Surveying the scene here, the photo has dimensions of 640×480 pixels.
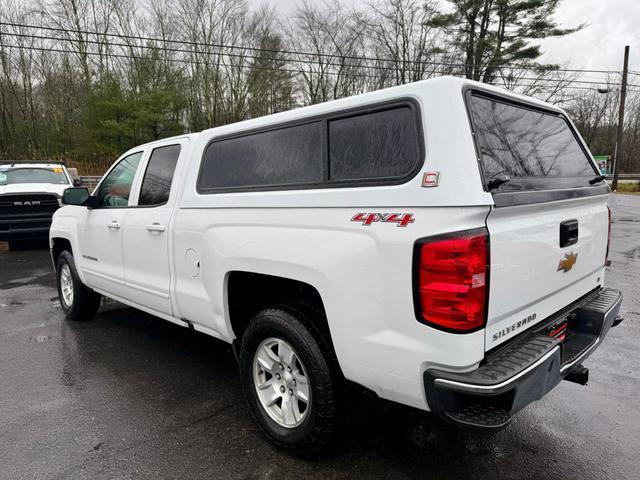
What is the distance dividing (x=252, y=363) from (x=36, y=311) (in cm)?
431

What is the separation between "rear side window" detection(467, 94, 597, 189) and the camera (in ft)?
7.15

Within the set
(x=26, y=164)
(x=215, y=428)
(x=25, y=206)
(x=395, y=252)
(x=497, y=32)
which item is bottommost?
(x=215, y=428)

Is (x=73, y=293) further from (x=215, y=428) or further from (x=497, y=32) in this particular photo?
(x=497, y=32)

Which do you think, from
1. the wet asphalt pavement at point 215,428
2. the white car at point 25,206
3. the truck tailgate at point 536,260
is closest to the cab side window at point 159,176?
the wet asphalt pavement at point 215,428

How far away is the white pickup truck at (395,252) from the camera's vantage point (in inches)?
75.3

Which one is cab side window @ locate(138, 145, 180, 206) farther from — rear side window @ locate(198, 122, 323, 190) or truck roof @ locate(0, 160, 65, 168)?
truck roof @ locate(0, 160, 65, 168)

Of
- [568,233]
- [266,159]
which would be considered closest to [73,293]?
[266,159]

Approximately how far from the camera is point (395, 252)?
1.98 metres

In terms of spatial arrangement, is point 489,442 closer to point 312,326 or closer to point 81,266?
point 312,326

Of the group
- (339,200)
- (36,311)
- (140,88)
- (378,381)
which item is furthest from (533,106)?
(140,88)

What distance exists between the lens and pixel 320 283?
229 centimetres

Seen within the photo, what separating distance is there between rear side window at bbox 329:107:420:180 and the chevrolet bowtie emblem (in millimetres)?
1110

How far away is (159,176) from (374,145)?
7.04 ft

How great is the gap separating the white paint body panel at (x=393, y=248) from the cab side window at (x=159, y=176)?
0.73 meters
